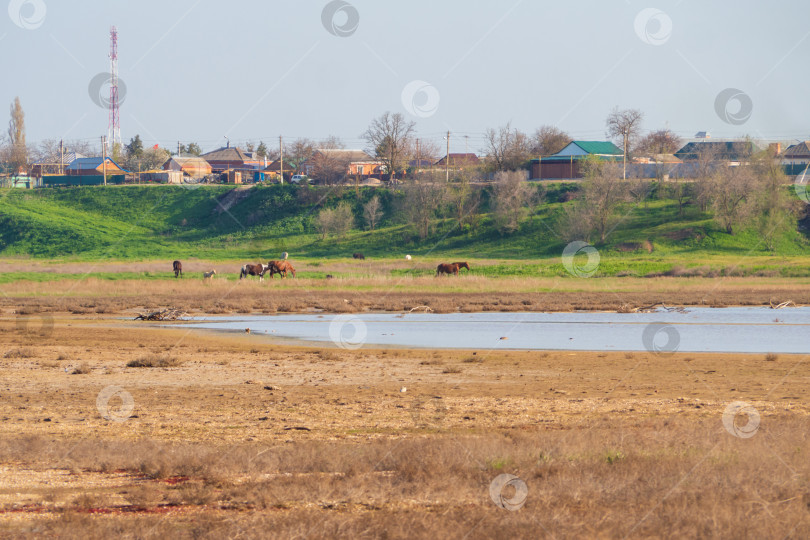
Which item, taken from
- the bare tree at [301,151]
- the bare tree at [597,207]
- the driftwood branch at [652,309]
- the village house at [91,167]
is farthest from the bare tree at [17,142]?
the driftwood branch at [652,309]

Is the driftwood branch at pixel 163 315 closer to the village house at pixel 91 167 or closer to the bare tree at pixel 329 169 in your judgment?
the bare tree at pixel 329 169

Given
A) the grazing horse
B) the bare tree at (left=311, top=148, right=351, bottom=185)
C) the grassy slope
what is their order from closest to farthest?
the grazing horse → the grassy slope → the bare tree at (left=311, top=148, right=351, bottom=185)

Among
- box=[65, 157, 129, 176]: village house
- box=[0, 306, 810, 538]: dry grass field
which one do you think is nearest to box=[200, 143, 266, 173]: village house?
box=[65, 157, 129, 176]: village house

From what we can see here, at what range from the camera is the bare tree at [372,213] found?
323 feet

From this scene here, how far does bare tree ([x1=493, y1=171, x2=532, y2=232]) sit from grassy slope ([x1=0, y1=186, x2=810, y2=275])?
3.99 ft

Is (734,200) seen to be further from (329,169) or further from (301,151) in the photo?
(301,151)

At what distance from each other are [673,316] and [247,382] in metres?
22.3

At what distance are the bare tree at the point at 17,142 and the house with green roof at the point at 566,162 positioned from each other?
3712 inches

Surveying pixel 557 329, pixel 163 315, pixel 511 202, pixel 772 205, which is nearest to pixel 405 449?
pixel 557 329

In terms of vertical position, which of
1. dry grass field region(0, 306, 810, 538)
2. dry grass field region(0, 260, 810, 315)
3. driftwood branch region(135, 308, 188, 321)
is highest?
dry grass field region(0, 260, 810, 315)

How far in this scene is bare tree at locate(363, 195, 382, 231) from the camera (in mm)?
98500

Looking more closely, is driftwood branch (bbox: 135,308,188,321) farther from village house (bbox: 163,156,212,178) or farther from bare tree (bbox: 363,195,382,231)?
village house (bbox: 163,156,212,178)

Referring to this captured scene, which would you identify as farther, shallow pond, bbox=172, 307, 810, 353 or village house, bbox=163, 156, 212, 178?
village house, bbox=163, 156, 212, 178

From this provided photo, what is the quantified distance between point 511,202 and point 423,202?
32.9 feet
